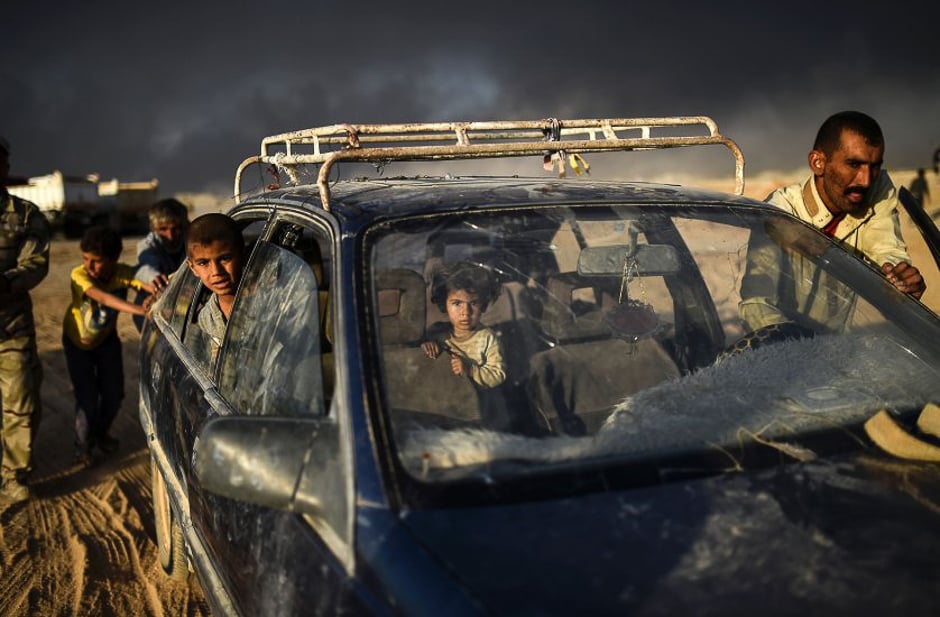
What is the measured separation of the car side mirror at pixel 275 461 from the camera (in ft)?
5.08

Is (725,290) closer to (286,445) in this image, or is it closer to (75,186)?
(286,445)

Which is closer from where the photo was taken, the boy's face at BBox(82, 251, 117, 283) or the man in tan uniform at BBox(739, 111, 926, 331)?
the man in tan uniform at BBox(739, 111, 926, 331)

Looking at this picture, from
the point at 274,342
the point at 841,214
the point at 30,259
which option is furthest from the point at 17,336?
the point at 841,214

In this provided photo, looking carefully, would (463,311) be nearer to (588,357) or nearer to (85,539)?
(588,357)

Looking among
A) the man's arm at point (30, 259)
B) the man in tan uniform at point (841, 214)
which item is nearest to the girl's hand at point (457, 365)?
the man in tan uniform at point (841, 214)

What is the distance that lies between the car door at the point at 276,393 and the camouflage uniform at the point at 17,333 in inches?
114

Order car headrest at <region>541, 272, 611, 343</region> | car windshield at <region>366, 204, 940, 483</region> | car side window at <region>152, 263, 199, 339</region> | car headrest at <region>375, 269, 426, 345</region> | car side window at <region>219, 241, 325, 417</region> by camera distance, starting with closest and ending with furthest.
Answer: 1. car windshield at <region>366, 204, 940, 483</region>
2. car headrest at <region>375, 269, 426, 345</region>
3. car side window at <region>219, 241, 325, 417</region>
4. car headrest at <region>541, 272, 611, 343</region>
5. car side window at <region>152, 263, 199, 339</region>

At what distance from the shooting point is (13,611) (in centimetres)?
331

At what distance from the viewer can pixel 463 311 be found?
2.33m

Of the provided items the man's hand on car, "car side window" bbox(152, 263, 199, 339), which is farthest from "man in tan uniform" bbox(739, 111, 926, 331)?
"car side window" bbox(152, 263, 199, 339)

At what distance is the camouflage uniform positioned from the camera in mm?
4723

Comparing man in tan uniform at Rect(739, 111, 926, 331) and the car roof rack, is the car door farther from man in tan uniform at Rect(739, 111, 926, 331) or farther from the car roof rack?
man in tan uniform at Rect(739, 111, 926, 331)

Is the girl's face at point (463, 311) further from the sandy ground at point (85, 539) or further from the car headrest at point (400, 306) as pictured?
the sandy ground at point (85, 539)

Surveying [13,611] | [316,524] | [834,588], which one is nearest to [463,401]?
[316,524]
